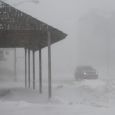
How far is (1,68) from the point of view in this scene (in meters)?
43.6

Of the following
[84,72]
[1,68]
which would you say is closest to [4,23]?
[84,72]

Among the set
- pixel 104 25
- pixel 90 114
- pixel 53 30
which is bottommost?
pixel 90 114

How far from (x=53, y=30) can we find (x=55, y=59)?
5301 centimetres

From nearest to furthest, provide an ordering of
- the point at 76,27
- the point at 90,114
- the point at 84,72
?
the point at 90,114 < the point at 84,72 < the point at 76,27

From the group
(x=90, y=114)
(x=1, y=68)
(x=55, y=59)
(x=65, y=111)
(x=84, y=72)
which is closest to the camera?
(x=90, y=114)

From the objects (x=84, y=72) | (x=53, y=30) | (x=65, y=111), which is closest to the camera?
(x=65, y=111)

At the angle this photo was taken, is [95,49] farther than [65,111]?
Yes

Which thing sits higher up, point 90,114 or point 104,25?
point 104,25

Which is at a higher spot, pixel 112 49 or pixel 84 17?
pixel 84 17

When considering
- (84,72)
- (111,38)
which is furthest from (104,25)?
(84,72)

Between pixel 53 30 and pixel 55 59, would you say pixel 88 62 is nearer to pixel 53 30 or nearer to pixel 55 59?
pixel 55 59

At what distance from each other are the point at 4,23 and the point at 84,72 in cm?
2047

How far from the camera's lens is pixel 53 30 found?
A: 1563 cm

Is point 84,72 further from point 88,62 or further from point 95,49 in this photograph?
point 95,49
